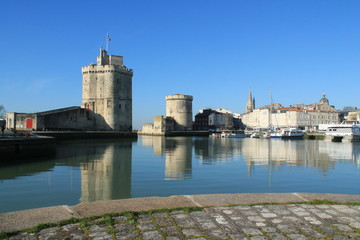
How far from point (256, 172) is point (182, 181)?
3665 millimetres

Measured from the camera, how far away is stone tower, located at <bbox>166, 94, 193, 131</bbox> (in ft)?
213

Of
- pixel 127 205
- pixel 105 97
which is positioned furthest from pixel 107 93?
pixel 127 205

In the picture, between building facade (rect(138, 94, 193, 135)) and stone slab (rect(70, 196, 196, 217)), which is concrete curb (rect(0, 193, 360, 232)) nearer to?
stone slab (rect(70, 196, 196, 217))

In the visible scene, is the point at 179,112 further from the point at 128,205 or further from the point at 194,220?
the point at 194,220

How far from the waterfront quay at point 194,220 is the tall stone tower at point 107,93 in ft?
125

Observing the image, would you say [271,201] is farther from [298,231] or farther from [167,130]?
[167,130]

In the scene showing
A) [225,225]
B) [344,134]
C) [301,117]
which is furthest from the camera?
[301,117]

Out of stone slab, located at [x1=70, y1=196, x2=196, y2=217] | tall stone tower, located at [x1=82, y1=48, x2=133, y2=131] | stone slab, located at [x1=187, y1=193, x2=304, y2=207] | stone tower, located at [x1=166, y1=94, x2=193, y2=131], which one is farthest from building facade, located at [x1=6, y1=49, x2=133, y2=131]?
stone slab, located at [x1=187, y1=193, x2=304, y2=207]

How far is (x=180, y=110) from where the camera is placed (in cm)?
6500

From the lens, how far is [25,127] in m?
32.9

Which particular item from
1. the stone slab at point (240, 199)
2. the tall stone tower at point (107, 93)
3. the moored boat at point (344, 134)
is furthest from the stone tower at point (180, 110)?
the stone slab at point (240, 199)

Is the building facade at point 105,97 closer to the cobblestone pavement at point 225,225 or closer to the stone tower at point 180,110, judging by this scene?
the stone tower at point 180,110

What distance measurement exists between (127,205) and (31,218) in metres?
1.19

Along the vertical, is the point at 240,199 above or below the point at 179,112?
below
